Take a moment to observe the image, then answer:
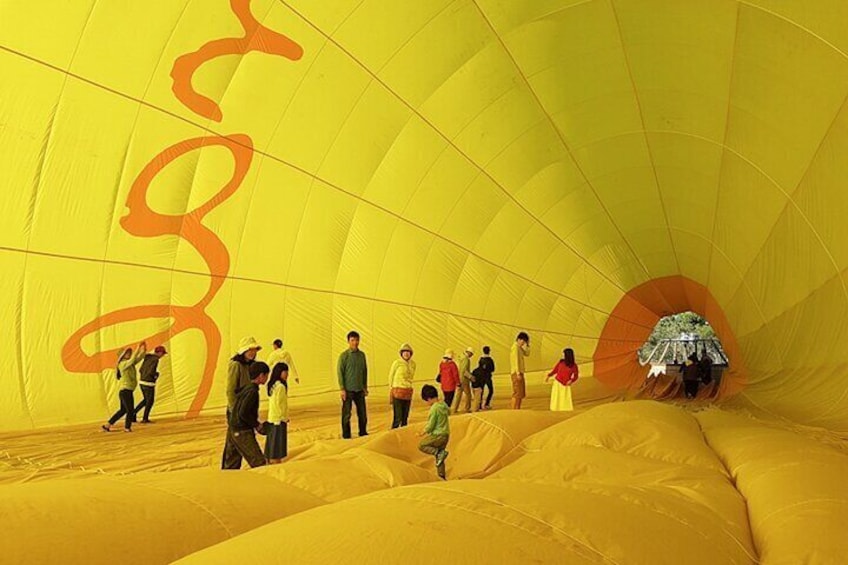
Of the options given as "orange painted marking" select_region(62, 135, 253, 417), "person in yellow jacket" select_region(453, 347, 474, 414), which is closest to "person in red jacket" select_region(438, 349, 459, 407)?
"person in yellow jacket" select_region(453, 347, 474, 414)

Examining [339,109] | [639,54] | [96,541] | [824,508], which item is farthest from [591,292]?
[96,541]

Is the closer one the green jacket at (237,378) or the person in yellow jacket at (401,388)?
the green jacket at (237,378)

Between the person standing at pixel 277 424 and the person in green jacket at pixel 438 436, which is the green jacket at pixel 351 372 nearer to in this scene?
the person standing at pixel 277 424

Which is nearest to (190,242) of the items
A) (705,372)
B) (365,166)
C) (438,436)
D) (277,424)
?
(365,166)

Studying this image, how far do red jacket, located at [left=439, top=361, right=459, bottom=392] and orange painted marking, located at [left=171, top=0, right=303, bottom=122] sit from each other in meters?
4.76

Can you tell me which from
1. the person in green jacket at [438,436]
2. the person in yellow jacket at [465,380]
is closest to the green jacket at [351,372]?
the person in green jacket at [438,436]

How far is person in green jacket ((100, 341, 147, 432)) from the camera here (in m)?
8.23

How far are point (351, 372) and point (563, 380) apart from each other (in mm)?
2724

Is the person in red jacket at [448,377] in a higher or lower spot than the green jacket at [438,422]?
higher

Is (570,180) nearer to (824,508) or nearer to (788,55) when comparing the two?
(788,55)

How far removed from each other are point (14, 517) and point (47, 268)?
560 centimetres

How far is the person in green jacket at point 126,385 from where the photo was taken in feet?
27.0

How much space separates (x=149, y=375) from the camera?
8.55m

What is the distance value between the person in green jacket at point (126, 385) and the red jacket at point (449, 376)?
4.26 metres
